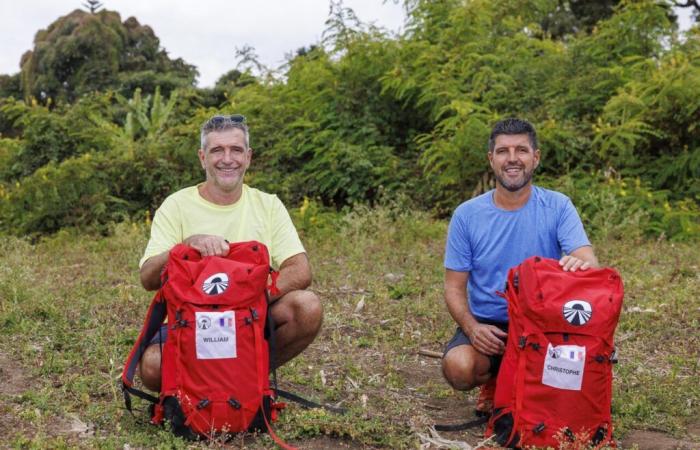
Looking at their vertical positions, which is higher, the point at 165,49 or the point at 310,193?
the point at 165,49

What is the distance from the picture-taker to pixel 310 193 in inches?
424

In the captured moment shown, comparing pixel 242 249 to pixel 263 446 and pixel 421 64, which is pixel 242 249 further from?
pixel 421 64

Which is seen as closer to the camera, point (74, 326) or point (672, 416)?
point (672, 416)

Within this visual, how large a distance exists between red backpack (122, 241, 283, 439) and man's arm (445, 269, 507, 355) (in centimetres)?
107

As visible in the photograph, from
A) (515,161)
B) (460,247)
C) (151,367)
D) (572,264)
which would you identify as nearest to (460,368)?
(460,247)

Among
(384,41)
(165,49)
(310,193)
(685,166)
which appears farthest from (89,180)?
(165,49)

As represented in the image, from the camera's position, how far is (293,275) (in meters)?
4.16

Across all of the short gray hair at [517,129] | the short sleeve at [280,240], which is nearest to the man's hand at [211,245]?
the short sleeve at [280,240]

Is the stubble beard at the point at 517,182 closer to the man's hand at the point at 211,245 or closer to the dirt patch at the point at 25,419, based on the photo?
the man's hand at the point at 211,245

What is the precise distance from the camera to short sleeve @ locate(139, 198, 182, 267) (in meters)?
3.95

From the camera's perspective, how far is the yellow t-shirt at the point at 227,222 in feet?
13.2

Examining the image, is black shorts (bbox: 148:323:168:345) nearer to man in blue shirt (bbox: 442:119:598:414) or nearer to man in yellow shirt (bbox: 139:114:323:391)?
man in yellow shirt (bbox: 139:114:323:391)

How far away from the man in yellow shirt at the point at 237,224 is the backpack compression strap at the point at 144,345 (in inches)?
2.3

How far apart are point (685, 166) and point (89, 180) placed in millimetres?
7203
